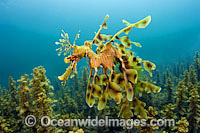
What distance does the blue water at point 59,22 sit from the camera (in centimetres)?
13850

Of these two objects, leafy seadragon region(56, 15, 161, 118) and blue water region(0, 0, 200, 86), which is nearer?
leafy seadragon region(56, 15, 161, 118)

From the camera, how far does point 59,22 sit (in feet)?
546

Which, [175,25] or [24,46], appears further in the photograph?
[175,25]

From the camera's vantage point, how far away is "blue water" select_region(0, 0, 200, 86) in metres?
138

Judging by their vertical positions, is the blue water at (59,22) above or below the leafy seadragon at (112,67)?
above

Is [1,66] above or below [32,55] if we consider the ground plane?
below

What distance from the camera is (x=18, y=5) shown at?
119750 millimetres

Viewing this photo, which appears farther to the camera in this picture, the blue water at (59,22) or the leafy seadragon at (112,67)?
the blue water at (59,22)

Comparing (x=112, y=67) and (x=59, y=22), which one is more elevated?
(x=59, y=22)

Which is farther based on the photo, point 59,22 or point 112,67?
point 59,22

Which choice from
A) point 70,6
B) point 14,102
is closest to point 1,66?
point 70,6

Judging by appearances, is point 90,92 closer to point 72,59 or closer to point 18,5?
point 72,59

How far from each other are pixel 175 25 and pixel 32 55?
8720 inches

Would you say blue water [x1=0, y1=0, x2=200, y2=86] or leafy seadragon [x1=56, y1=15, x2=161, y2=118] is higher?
blue water [x1=0, y1=0, x2=200, y2=86]
